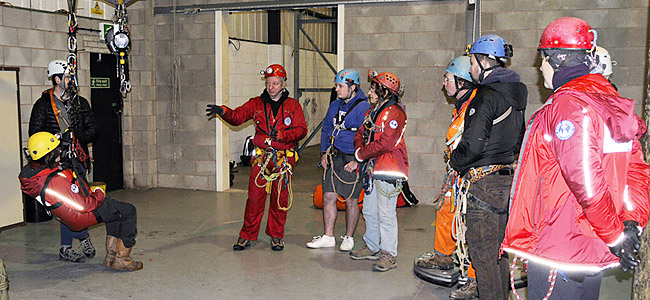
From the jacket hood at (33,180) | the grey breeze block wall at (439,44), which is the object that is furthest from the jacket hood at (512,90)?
the grey breeze block wall at (439,44)

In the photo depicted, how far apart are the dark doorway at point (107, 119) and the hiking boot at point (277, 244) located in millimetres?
3513

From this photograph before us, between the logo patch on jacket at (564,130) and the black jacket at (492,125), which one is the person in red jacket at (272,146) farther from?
the logo patch on jacket at (564,130)

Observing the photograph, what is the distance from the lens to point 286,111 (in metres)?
5.48

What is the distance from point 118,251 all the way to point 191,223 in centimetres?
179

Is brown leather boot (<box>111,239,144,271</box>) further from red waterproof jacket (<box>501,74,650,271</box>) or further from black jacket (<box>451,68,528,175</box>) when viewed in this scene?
red waterproof jacket (<box>501,74,650,271</box>)

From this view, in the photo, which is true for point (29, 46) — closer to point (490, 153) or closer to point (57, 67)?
point (57, 67)

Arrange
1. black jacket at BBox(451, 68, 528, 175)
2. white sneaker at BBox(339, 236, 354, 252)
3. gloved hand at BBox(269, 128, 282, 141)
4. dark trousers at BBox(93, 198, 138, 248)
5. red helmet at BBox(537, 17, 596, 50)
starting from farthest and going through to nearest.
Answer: white sneaker at BBox(339, 236, 354, 252) < gloved hand at BBox(269, 128, 282, 141) < dark trousers at BBox(93, 198, 138, 248) < black jacket at BBox(451, 68, 528, 175) < red helmet at BBox(537, 17, 596, 50)

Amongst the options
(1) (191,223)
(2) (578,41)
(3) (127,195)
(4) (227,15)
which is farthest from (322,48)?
(2) (578,41)

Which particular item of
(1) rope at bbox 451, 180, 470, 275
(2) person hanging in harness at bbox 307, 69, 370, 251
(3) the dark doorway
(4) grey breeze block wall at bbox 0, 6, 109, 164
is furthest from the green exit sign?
(1) rope at bbox 451, 180, 470, 275

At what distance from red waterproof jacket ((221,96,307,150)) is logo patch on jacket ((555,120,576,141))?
11.0 feet

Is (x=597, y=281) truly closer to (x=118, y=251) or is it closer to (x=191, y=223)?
(x=118, y=251)

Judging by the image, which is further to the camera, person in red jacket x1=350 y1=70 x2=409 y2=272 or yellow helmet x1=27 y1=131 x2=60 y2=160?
person in red jacket x1=350 y1=70 x2=409 y2=272

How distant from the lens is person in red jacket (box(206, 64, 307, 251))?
5.46 meters

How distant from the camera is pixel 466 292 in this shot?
431cm
